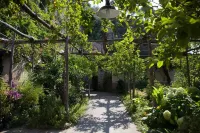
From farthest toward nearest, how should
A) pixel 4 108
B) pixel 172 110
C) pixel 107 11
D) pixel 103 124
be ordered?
1. pixel 103 124
2. pixel 4 108
3. pixel 172 110
4. pixel 107 11

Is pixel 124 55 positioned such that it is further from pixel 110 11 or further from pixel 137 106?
pixel 110 11

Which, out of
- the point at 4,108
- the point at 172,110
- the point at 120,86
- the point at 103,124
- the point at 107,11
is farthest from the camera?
the point at 120,86

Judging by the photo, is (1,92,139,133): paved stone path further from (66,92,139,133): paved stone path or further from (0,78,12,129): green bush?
(0,78,12,129): green bush

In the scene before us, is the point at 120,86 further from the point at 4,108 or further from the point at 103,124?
the point at 4,108

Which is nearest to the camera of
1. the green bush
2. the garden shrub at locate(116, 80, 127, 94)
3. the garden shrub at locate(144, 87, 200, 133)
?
the garden shrub at locate(144, 87, 200, 133)

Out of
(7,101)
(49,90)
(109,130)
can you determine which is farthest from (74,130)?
(49,90)

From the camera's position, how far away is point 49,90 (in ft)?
34.6

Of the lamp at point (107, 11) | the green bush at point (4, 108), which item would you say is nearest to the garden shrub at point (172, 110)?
the lamp at point (107, 11)

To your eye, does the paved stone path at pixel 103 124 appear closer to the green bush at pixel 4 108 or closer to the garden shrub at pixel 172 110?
the garden shrub at pixel 172 110

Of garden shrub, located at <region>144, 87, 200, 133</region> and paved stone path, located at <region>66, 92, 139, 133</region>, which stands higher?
garden shrub, located at <region>144, 87, 200, 133</region>

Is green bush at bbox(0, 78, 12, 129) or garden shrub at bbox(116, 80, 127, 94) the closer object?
green bush at bbox(0, 78, 12, 129)

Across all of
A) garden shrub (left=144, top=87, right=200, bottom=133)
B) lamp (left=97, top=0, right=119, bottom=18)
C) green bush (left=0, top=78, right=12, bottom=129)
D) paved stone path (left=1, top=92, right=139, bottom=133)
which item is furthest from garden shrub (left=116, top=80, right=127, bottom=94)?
lamp (left=97, top=0, right=119, bottom=18)

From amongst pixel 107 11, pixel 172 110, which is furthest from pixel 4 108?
pixel 107 11

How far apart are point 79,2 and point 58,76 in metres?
7.03
